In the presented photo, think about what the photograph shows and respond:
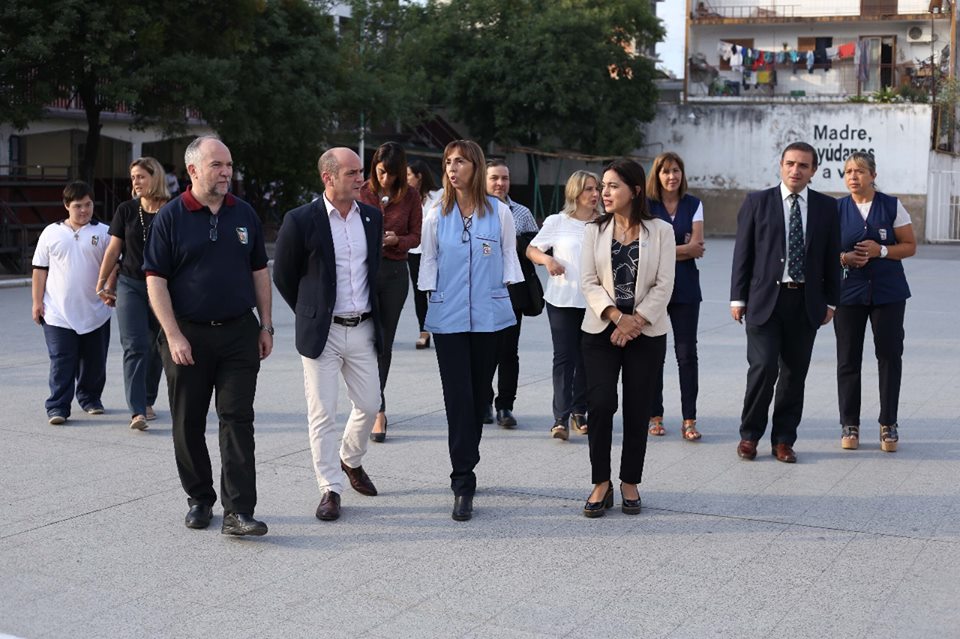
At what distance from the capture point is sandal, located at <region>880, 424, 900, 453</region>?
8.19m

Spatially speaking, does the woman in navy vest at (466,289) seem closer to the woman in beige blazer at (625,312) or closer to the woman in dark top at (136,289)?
the woman in beige blazer at (625,312)

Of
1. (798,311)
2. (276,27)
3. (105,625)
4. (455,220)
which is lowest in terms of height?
(105,625)

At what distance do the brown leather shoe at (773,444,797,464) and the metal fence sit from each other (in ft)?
126

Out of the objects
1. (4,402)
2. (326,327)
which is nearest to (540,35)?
(4,402)

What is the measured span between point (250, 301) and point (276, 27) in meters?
24.0

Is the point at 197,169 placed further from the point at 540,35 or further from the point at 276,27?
the point at 540,35

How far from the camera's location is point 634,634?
4.72 metres

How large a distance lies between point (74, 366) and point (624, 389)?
4.43 metres

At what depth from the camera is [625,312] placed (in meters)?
6.54

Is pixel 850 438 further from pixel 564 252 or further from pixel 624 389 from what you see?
pixel 624 389

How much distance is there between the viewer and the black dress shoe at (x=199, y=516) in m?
6.20

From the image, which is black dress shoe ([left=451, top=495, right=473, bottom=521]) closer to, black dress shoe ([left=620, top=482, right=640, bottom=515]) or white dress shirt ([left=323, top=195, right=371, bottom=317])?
black dress shoe ([left=620, top=482, right=640, bottom=515])

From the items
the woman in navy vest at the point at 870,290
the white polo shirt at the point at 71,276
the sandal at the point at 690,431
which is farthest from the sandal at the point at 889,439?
the white polo shirt at the point at 71,276

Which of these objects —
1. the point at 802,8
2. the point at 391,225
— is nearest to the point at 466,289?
the point at 391,225
